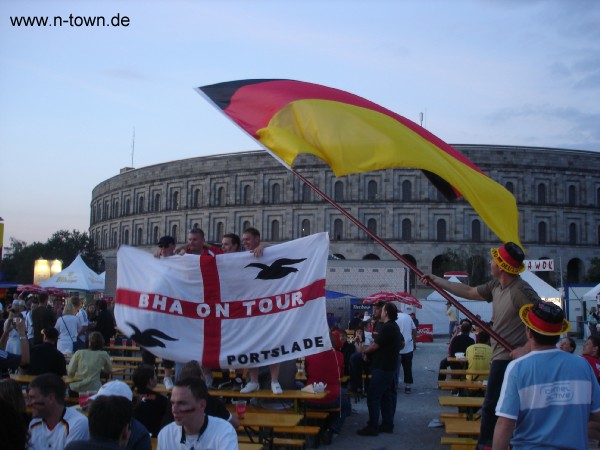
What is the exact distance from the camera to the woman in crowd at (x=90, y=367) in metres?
9.02

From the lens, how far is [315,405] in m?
9.26

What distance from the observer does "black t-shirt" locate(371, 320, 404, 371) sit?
9695 mm

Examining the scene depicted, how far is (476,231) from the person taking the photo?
64.9 meters

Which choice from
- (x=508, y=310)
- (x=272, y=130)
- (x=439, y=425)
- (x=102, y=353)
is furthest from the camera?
(x=439, y=425)

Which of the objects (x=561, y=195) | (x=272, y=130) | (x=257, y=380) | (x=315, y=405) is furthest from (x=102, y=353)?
(x=561, y=195)

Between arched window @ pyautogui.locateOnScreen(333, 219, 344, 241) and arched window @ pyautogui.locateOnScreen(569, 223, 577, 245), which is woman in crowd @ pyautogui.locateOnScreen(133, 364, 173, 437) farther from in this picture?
arched window @ pyautogui.locateOnScreen(569, 223, 577, 245)

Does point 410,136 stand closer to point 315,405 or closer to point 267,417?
point 267,417

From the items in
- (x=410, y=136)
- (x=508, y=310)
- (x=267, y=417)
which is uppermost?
(x=410, y=136)

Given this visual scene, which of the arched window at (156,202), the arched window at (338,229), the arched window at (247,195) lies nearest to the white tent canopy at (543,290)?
the arched window at (338,229)

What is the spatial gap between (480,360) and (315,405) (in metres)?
3.25

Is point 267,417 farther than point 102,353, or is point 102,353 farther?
point 102,353

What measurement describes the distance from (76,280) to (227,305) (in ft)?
86.7

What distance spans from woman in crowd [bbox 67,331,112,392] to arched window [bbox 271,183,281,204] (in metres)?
59.3

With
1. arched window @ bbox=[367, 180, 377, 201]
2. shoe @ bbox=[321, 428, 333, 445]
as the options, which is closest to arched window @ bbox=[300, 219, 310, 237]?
arched window @ bbox=[367, 180, 377, 201]
